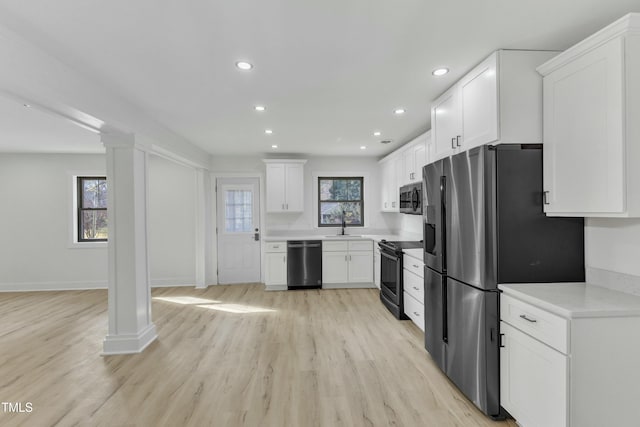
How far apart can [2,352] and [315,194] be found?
4636 mm

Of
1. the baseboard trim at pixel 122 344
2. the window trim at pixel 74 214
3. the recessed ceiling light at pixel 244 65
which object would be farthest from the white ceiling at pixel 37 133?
the baseboard trim at pixel 122 344

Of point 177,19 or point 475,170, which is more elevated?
point 177,19

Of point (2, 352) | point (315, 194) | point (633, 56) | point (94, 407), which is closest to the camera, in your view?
point (633, 56)

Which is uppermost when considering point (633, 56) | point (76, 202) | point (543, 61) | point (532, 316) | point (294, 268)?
point (543, 61)

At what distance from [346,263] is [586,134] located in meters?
4.08

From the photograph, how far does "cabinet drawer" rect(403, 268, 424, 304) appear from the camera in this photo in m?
3.34

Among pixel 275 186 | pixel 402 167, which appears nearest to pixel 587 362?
pixel 402 167

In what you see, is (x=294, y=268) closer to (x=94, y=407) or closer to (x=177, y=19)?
(x=94, y=407)

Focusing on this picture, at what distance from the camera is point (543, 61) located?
2.07 metres

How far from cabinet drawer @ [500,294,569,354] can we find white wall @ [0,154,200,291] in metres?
5.34

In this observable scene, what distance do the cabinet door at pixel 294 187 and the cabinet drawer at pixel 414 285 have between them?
2.55 meters

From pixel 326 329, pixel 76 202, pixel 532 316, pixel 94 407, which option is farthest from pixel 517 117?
pixel 76 202

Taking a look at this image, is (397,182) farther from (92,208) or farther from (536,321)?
(92,208)

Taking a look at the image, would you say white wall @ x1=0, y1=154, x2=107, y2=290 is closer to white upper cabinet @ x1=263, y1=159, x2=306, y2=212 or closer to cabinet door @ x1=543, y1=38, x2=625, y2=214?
white upper cabinet @ x1=263, y1=159, x2=306, y2=212
